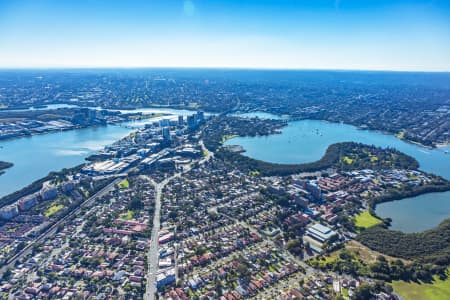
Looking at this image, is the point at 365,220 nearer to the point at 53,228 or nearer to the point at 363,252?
the point at 363,252

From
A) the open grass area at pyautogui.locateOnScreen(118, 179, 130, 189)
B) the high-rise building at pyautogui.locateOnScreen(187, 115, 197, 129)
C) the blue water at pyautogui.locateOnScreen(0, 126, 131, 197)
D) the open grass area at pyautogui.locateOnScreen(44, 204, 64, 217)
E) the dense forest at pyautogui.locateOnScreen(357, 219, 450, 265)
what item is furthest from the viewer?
the high-rise building at pyautogui.locateOnScreen(187, 115, 197, 129)

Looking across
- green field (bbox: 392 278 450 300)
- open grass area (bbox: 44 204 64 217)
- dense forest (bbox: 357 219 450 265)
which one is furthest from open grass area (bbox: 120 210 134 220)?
green field (bbox: 392 278 450 300)

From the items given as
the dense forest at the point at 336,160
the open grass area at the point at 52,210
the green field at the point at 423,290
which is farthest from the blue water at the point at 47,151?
the green field at the point at 423,290

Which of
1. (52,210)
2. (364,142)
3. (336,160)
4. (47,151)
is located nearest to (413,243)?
(336,160)

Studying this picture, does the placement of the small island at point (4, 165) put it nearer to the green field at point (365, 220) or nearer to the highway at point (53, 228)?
the highway at point (53, 228)

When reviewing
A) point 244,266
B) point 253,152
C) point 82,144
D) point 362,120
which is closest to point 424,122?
point 362,120

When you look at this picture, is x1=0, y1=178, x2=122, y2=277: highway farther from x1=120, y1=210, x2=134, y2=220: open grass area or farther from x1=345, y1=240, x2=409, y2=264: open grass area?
x1=345, y1=240, x2=409, y2=264: open grass area

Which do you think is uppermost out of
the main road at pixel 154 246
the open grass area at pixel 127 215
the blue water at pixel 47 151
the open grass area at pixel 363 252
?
the open grass area at pixel 363 252
